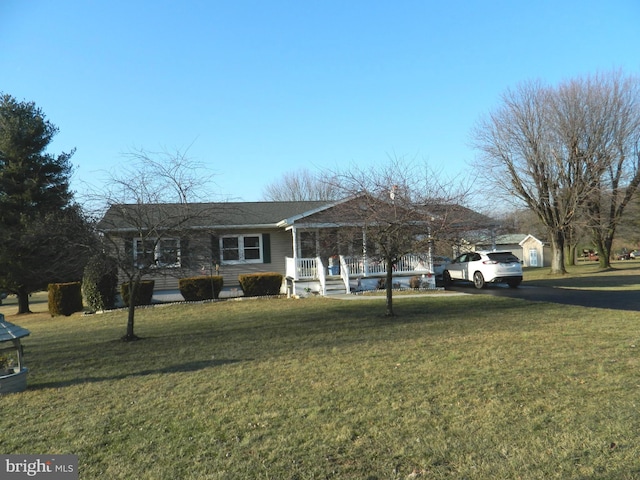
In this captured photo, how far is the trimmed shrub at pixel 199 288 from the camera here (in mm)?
16750

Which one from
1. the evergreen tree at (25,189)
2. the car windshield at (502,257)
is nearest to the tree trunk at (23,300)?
the evergreen tree at (25,189)

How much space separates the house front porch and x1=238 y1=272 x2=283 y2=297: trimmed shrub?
76 centimetres

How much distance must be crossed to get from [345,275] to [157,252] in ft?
28.8

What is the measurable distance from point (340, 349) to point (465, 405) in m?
3.35

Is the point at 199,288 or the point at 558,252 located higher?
the point at 558,252

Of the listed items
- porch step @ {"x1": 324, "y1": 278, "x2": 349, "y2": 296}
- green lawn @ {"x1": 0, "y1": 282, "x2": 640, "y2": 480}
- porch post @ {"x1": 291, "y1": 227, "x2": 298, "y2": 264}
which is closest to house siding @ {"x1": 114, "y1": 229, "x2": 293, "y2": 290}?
porch post @ {"x1": 291, "y1": 227, "x2": 298, "y2": 264}

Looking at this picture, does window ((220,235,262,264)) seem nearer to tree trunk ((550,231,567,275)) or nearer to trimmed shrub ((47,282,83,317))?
trimmed shrub ((47,282,83,317))

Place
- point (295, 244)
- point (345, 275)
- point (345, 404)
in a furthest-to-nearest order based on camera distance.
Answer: point (295, 244)
point (345, 275)
point (345, 404)

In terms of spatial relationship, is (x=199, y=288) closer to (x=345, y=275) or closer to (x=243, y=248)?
(x=243, y=248)

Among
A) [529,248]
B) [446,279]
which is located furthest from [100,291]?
[529,248]

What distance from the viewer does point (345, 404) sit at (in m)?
5.00

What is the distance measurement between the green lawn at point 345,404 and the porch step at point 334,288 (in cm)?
742

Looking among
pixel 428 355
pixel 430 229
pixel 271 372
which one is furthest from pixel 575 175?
pixel 271 372

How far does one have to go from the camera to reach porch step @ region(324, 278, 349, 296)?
1745cm
